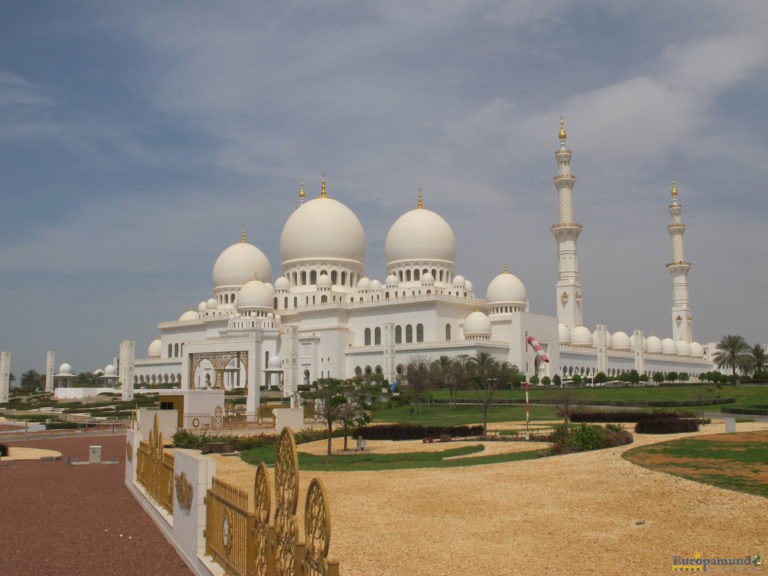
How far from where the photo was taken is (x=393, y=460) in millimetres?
16062

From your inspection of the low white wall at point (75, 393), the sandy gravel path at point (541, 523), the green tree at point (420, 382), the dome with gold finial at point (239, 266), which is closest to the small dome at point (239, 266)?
the dome with gold finial at point (239, 266)

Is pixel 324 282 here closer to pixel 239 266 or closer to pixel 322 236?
pixel 322 236

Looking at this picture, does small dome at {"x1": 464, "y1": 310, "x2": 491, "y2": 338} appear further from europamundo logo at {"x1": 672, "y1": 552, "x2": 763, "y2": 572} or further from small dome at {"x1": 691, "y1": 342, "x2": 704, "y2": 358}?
europamundo logo at {"x1": 672, "y1": 552, "x2": 763, "y2": 572}

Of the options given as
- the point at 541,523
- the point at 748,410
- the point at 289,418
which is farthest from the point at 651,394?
the point at 541,523

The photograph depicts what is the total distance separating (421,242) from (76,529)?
2042 inches

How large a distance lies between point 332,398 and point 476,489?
848 cm

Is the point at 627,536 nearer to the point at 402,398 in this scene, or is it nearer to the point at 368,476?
the point at 368,476

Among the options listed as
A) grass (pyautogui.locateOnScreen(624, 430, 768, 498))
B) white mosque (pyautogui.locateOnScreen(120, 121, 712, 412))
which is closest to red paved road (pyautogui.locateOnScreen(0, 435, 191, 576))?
grass (pyautogui.locateOnScreen(624, 430, 768, 498))

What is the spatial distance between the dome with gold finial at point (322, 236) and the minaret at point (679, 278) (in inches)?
1134

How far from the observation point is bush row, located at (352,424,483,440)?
21.6m

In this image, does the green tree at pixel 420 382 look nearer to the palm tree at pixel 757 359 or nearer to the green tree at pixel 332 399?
the green tree at pixel 332 399

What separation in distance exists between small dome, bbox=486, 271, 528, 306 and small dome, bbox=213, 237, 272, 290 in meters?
23.8

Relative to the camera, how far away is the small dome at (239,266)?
71562mm

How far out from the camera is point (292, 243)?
6494cm
